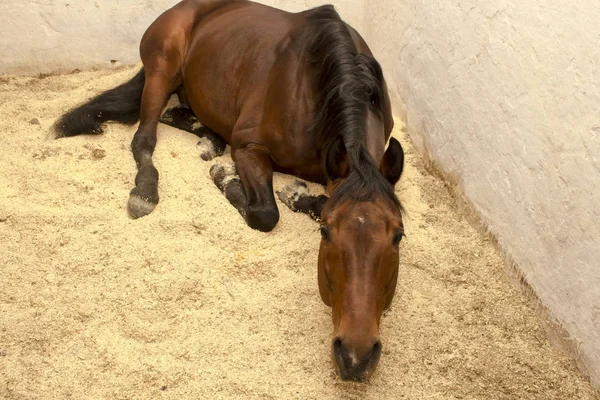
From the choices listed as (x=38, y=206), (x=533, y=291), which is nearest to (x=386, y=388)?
(x=533, y=291)

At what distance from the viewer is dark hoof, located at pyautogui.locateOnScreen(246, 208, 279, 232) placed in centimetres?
380

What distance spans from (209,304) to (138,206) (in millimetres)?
897

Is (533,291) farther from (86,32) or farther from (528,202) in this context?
(86,32)

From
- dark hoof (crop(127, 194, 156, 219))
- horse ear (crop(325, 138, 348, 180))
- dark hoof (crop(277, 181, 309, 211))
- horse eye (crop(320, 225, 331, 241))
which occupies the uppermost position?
horse ear (crop(325, 138, 348, 180))

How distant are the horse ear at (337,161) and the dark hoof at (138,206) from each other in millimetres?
1210

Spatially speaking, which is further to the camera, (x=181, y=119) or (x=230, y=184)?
(x=181, y=119)

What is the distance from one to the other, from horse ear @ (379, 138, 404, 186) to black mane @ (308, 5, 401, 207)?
0.11m

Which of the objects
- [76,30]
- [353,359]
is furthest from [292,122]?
[76,30]


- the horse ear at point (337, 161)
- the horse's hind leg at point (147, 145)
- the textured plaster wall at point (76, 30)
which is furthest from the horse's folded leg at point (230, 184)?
the textured plaster wall at point (76, 30)

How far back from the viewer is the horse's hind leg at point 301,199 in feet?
13.0

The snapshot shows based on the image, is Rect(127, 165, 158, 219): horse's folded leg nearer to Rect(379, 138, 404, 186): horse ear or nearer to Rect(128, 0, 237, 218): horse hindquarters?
Rect(128, 0, 237, 218): horse hindquarters

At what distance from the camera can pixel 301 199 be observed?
13.3 ft

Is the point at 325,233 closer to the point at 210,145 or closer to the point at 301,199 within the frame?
the point at 301,199

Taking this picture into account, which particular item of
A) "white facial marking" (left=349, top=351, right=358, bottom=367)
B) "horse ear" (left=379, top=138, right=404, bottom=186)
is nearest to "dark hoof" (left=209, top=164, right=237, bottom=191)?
"horse ear" (left=379, top=138, right=404, bottom=186)
